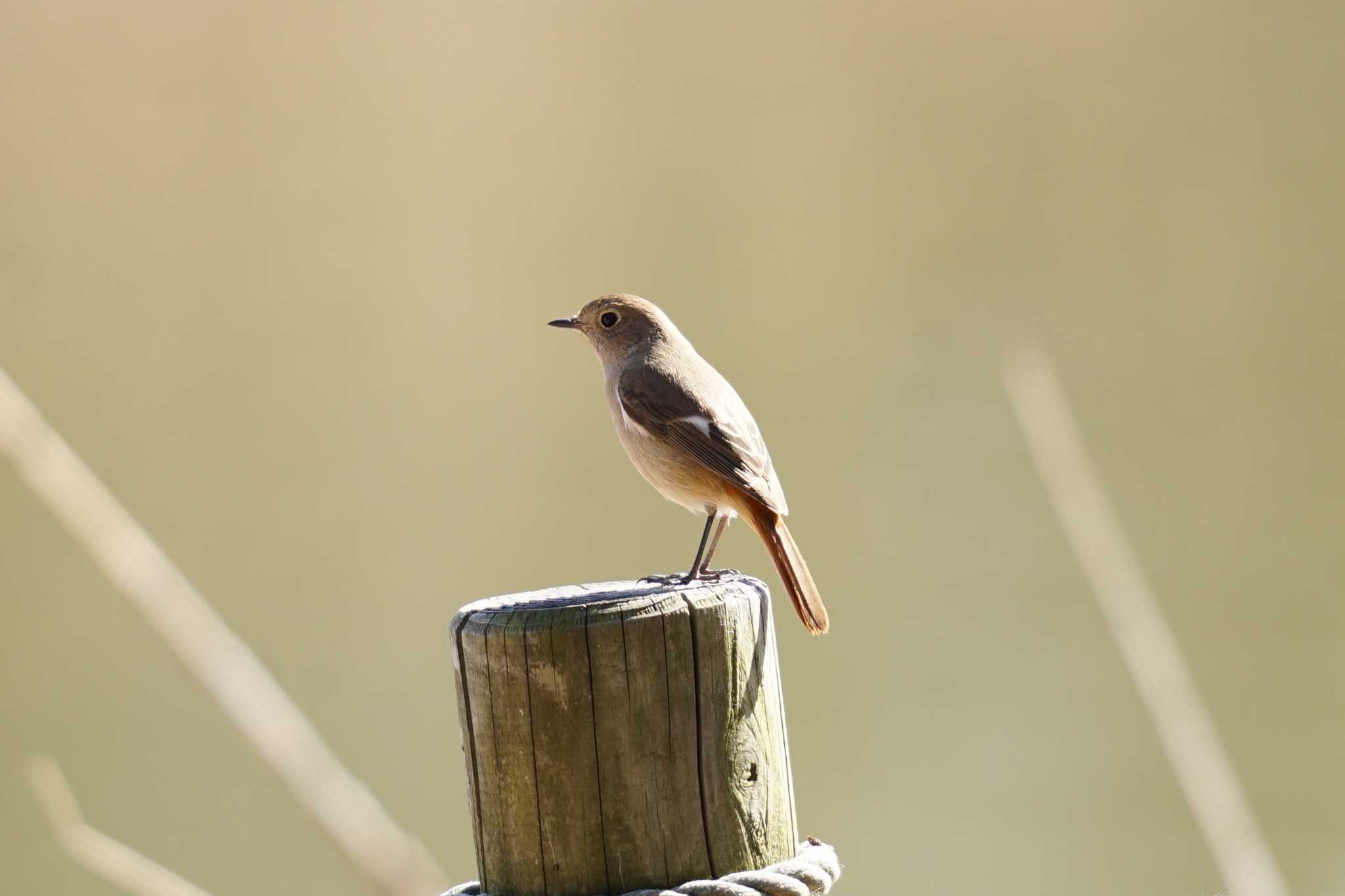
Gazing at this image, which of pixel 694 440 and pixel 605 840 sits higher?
pixel 694 440

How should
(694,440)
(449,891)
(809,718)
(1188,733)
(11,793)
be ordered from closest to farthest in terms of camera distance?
1. (1188,733)
2. (449,891)
3. (694,440)
4. (11,793)
5. (809,718)

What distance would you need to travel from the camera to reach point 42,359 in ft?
23.8

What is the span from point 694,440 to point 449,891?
1.36 meters

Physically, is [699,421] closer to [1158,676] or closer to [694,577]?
[694,577]

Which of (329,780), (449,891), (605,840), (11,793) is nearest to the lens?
(329,780)

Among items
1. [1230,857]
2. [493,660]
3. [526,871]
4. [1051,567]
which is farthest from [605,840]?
[1051,567]

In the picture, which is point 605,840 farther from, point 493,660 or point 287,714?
point 287,714

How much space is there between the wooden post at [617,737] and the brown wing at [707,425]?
3.33 feet

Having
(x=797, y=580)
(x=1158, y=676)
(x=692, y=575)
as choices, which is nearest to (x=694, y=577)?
(x=692, y=575)

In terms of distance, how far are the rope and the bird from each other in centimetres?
77

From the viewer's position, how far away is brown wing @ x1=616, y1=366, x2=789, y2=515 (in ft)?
11.1

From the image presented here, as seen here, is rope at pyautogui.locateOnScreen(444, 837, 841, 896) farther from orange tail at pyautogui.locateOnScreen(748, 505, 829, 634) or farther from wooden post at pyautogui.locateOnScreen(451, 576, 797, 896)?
Answer: orange tail at pyautogui.locateOnScreen(748, 505, 829, 634)

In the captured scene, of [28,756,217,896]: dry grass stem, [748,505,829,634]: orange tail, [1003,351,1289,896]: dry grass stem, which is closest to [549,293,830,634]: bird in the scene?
[748,505,829,634]: orange tail

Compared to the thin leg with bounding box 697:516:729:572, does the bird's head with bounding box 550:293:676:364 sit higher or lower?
higher
